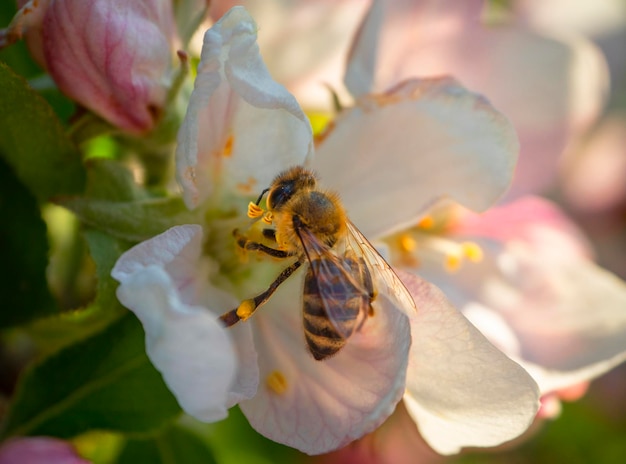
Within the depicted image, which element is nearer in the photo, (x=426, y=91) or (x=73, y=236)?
(x=426, y=91)

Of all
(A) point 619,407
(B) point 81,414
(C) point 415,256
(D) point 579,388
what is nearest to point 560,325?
(D) point 579,388

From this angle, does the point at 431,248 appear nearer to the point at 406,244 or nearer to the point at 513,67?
the point at 406,244

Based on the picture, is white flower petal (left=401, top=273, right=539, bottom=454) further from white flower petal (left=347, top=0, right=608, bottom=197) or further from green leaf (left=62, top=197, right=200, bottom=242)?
white flower petal (left=347, top=0, right=608, bottom=197)

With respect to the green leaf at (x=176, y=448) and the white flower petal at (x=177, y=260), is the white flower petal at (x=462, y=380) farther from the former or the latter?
the green leaf at (x=176, y=448)

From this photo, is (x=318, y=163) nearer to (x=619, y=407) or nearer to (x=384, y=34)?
(x=384, y=34)

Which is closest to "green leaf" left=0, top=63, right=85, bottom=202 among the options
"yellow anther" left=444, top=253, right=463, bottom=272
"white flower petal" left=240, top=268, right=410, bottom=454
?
"white flower petal" left=240, top=268, right=410, bottom=454

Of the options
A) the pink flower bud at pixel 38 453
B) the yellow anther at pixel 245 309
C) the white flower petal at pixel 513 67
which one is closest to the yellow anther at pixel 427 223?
the white flower petal at pixel 513 67
